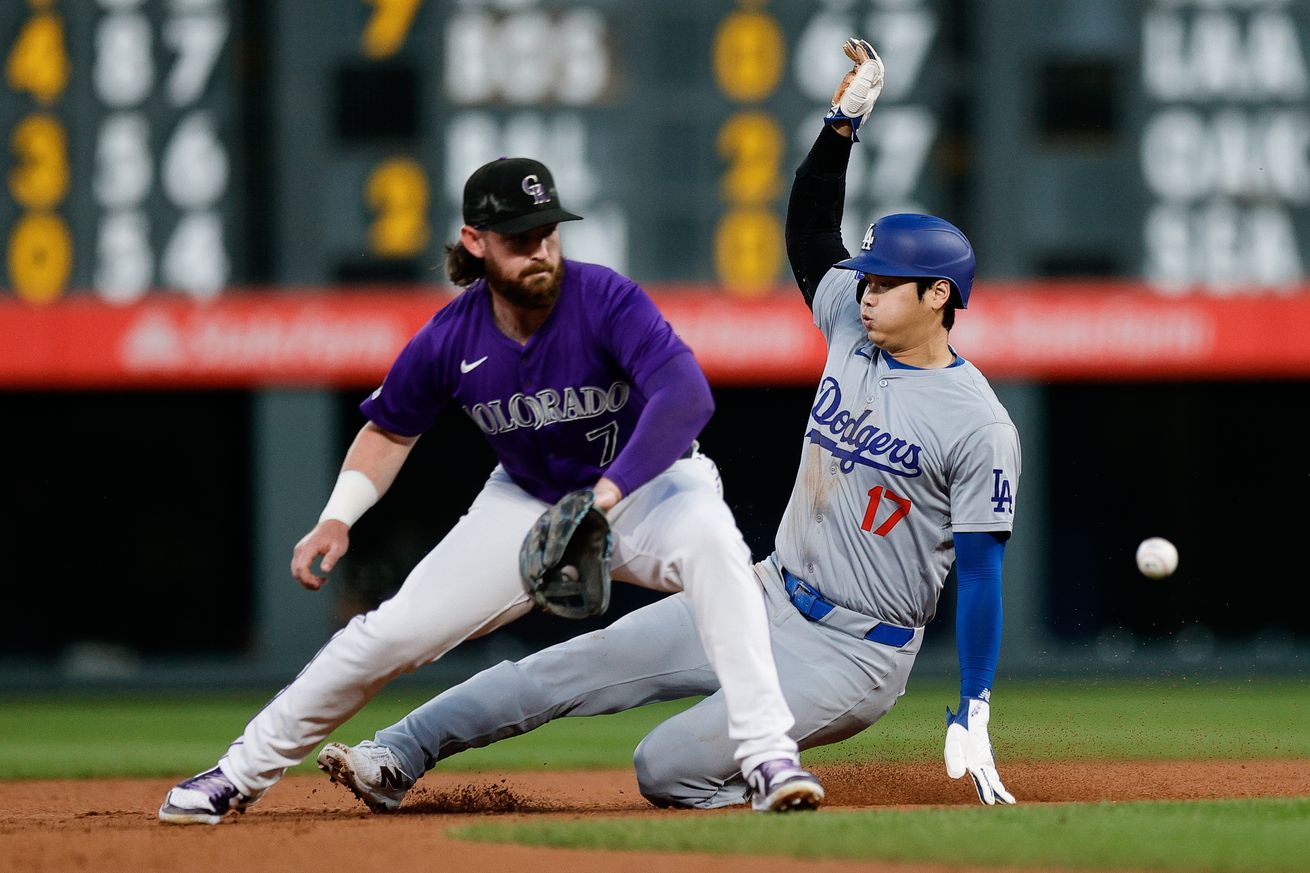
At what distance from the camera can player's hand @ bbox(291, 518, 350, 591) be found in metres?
4.07

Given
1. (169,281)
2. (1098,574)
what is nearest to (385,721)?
(169,281)

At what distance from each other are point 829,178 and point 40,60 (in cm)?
735

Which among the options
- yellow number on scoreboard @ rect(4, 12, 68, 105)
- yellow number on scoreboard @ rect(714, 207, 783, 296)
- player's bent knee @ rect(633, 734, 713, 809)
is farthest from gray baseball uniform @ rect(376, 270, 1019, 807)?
yellow number on scoreboard @ rect(4, 12, 68, 105)

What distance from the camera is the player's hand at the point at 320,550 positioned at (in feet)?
13.3

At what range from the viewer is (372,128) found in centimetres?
1109

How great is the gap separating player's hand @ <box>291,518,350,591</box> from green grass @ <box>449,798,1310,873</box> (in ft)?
2.07

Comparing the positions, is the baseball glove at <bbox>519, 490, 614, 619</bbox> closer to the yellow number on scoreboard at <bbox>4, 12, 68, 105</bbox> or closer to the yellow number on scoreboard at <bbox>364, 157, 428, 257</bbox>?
the yellow number on scoreboard at <bbox>364, 157, 428, 257</bbox>

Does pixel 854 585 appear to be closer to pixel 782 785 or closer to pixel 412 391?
pixel 782 785

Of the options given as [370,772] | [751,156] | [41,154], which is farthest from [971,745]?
[41,154]

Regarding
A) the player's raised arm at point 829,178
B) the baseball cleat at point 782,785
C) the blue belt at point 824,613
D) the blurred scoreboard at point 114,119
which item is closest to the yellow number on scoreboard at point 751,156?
the blurred scoreboard at point 114,119

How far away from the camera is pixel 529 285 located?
4.18 m

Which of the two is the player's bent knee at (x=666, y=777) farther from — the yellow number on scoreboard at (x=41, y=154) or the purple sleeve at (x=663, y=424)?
the yellow number on scoreboard at (x=41, y=154)

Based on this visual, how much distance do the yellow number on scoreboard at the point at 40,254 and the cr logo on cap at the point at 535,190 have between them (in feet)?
24.7

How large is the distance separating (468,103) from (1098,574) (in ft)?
18.6
